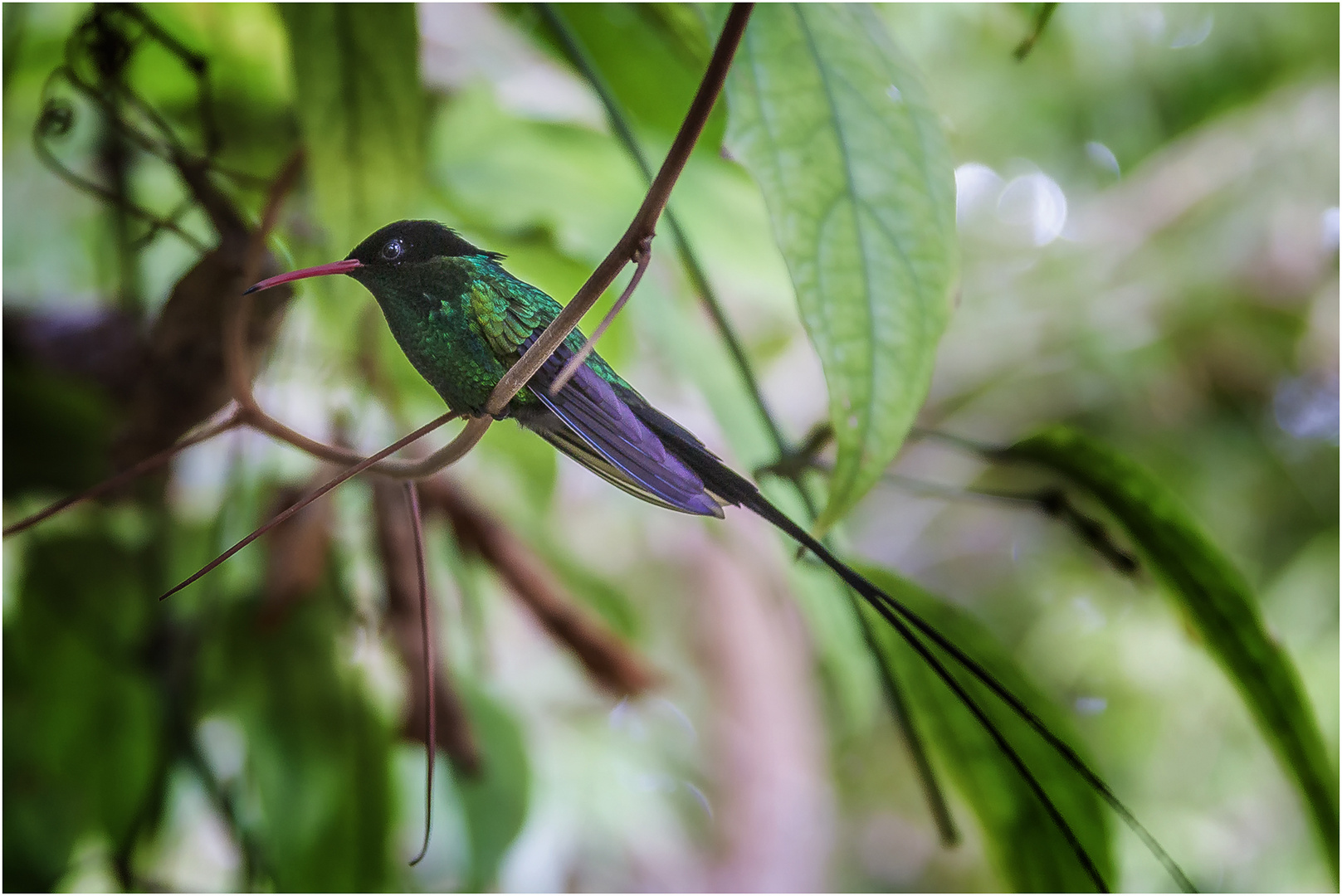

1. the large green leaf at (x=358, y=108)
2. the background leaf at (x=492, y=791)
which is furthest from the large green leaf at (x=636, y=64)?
the background leaf at (x=492, y=791)

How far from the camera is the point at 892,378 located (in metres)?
0.29

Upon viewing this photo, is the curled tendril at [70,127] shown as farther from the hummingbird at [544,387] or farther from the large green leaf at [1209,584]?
the large green leaf at [1209,584]

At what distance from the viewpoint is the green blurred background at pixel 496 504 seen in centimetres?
56

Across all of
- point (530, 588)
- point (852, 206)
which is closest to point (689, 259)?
point (852, 206)

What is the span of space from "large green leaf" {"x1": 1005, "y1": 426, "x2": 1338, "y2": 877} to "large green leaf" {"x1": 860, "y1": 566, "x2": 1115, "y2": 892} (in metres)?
0.08

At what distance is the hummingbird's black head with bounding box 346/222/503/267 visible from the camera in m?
0.27

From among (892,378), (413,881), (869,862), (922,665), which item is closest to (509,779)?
(413,881)

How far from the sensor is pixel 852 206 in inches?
12.1

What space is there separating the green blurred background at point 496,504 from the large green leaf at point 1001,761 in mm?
57

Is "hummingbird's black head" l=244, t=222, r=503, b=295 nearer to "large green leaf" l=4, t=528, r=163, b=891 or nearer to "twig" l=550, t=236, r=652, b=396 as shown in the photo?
"twig" l=550, t=236, r=652, b=396

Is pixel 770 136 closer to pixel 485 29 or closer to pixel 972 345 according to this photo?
pixel 485 29

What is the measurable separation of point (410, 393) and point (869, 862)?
110 inches

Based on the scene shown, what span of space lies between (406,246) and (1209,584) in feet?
1.17

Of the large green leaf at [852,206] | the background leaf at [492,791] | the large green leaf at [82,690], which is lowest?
the large green leaf at [82,690]
